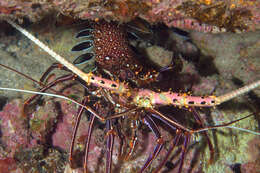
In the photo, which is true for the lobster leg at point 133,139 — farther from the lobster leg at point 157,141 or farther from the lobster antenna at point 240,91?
the lobster antenna at point 240,91

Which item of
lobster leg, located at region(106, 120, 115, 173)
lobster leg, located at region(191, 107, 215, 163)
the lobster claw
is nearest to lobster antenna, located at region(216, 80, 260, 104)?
lobster leg, located at region(191, 107, 215, 163)

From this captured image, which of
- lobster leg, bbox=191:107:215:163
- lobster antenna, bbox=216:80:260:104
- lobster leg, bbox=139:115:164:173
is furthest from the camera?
lobster leg, bbox=191:107:215:163

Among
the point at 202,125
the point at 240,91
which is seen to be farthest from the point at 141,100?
the point at 202,125

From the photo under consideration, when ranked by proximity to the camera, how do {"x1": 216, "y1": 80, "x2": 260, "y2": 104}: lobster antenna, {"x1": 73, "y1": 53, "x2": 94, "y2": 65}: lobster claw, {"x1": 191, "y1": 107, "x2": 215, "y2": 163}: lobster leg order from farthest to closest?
{"x1": 73, "y1": 53, "x2": 94, "y2": 65}: lobster claw, {"x1": 191, "y1": 107, "x2": 215, "y2": 163}: lobster leg, {"x1": 216, "y1": 80, "x2": 260, "y2": 104}: lobster antenna

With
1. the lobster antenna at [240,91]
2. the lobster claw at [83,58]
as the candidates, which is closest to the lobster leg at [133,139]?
the lobster antenna at [240,91]

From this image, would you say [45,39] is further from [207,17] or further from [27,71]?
[207,17]

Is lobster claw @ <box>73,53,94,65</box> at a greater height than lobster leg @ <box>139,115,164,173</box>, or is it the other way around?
lobster claw @ <box>73,53,94,65</box>

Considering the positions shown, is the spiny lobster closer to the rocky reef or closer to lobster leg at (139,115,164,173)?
lobster leg at (139,115,164,173)

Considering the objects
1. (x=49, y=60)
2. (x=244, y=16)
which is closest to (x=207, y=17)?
(x=244, y=16)

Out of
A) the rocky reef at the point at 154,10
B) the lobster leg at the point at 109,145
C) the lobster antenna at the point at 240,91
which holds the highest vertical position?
the rocky reef at the point at 154,10
